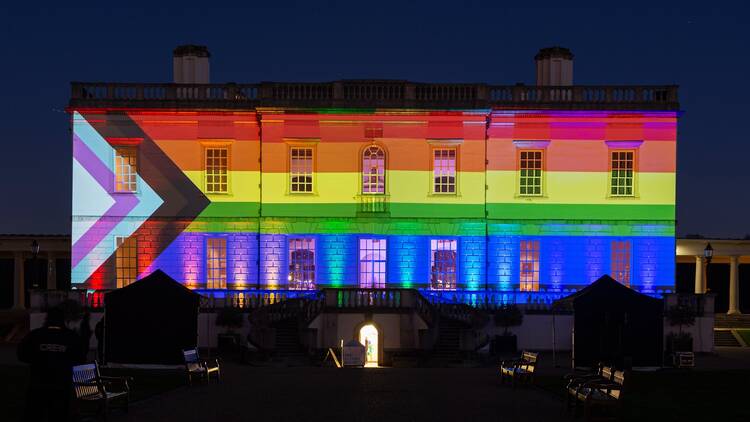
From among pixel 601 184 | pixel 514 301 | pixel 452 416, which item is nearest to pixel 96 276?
pixel 514 301

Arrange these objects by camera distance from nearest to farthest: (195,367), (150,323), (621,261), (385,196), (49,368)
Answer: (49,368) < (195,367) < (150,323) < (385,196) < (621,261)

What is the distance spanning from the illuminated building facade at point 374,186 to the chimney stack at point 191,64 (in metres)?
1.74

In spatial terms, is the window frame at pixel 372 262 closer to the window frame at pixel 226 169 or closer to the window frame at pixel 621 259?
the window frame at pixel 226 169

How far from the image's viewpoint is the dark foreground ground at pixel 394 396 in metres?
17.2

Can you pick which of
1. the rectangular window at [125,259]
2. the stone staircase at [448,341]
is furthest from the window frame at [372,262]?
the rectangular window at [125,259]

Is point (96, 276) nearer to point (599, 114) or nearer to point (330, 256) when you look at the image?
point (330, 256)

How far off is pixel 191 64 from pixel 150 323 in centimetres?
1613

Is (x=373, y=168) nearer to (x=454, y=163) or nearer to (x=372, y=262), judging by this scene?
(x=454, y=163)

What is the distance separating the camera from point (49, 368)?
44.0 ft

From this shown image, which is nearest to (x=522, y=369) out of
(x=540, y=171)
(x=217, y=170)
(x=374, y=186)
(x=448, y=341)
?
(x=448, y=341)

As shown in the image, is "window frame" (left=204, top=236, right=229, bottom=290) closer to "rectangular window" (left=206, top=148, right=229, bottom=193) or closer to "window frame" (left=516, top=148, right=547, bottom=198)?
"rectangular window" (left=206, top=148, right=229, bottom=193)

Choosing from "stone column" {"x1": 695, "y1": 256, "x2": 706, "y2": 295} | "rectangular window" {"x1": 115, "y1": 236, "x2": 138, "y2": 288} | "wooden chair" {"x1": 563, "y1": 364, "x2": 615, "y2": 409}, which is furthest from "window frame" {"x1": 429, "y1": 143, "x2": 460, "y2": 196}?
"wooden chair" {"x1": 563, "y1": 364, "x2": 615, "y2": 409}

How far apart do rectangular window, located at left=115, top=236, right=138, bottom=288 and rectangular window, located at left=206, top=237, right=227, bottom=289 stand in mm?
2834

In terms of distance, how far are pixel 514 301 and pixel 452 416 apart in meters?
19.1
